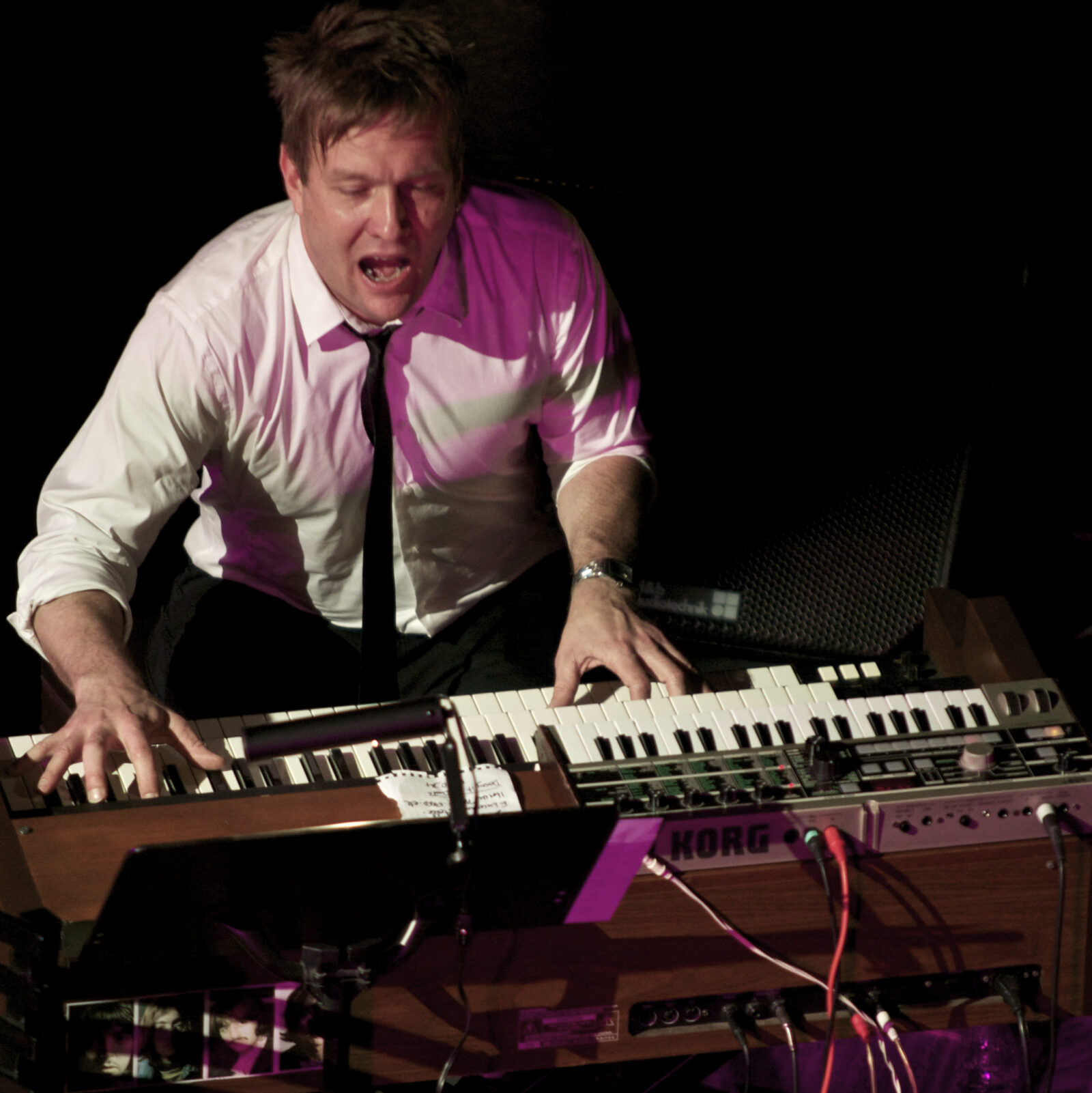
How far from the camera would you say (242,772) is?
6.11ft

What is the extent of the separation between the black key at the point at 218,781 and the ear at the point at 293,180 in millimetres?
941

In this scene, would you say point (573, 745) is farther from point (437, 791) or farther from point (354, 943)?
point (354, 943)

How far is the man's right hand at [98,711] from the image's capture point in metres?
1.74

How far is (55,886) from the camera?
1.61m

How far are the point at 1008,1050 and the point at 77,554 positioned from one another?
1.72 m

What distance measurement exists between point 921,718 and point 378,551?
3.27ft

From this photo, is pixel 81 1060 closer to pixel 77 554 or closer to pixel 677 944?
pixel 677 944

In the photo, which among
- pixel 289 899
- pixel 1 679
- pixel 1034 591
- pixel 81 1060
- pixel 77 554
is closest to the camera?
pixel 289 899

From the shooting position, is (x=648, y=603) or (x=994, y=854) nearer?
(x=994, y=854)

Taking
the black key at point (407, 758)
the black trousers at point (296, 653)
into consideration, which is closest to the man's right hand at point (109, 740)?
the black key at point (407, 758)

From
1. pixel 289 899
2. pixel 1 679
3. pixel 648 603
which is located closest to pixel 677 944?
pixel 289 899

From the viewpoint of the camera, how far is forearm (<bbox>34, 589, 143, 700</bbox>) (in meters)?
1.91

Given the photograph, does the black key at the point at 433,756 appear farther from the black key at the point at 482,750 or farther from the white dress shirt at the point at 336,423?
the white dress shirt at the point at 336,423

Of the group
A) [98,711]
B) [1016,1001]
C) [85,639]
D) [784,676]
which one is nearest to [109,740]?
[98,711]
